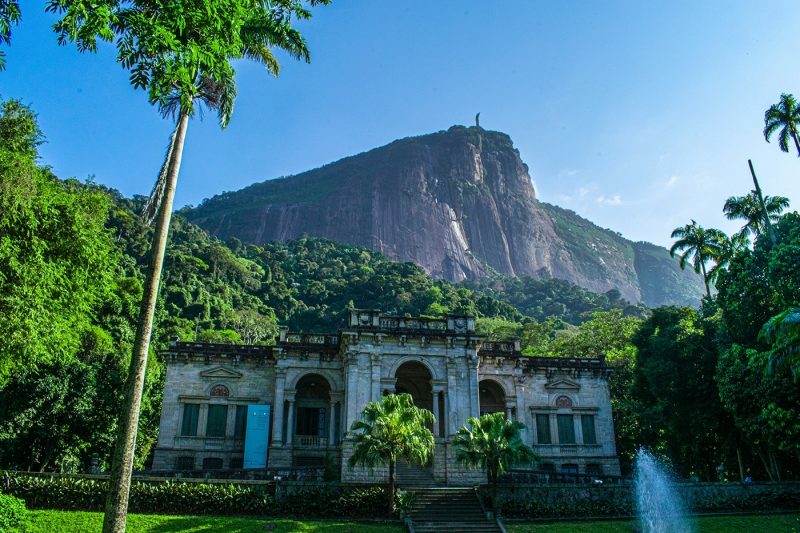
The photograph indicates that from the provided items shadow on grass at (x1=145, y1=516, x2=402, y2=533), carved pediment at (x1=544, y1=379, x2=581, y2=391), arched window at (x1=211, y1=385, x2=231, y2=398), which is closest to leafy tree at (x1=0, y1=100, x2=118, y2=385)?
shadow on grass at (x1=145, y1=516, x2=402, y2=533)

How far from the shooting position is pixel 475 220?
196625 millimetres

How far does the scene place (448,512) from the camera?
2338 cm

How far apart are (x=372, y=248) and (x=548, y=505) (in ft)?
490

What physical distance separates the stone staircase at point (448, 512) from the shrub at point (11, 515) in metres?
13.0

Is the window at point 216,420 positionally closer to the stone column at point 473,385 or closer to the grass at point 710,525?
the stone column at point 473,385

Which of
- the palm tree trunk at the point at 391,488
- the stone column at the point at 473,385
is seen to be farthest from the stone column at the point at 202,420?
the stone column at the point at 473,385

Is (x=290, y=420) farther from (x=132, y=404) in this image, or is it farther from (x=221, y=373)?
(x=132, y=404)

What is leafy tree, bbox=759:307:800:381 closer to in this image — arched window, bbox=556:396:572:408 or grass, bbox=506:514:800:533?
grass, bbox=506:514:800:533

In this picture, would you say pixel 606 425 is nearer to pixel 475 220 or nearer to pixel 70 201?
pixel 70 201

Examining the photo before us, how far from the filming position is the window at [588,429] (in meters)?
35.5

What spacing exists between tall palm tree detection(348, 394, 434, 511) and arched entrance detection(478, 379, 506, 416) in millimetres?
13106

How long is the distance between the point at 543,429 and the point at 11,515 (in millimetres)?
27822

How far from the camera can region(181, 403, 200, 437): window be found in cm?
3234

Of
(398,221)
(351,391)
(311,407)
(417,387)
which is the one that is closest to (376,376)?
(351,391)
